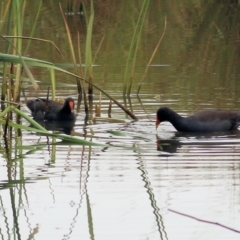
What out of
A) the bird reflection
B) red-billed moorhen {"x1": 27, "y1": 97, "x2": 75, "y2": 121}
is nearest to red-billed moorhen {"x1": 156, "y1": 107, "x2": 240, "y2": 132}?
the bird reflection

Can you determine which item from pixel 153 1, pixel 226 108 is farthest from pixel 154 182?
pixel 153 1

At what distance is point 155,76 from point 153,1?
10.8 metres

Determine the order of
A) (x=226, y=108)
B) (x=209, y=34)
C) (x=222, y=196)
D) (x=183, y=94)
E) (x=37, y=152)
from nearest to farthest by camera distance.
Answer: (x=222, y=196) → (x=37, y=152) → (x=226, y=108) → (x=183, y=94) → (x=209, y=34)

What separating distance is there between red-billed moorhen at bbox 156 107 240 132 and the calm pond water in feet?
0.49

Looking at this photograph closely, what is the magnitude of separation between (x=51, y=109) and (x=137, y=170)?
3.72m

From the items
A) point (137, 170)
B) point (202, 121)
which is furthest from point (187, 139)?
point (137, 170)

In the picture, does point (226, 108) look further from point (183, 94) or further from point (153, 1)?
point (153, 1)

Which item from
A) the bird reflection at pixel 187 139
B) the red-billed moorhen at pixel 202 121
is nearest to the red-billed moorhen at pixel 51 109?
the red-billed moorhen at pixel 202 121

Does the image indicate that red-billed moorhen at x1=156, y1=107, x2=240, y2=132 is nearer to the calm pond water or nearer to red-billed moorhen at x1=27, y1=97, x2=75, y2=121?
the calm pond water

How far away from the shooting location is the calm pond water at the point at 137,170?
6.25 meters

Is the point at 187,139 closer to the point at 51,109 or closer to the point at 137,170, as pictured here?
the point at 137,170

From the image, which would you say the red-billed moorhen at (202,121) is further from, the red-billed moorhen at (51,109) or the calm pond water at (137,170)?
the red-billed moorhen at (51,109)

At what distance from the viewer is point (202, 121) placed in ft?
33.8

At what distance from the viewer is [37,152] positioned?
891cm
